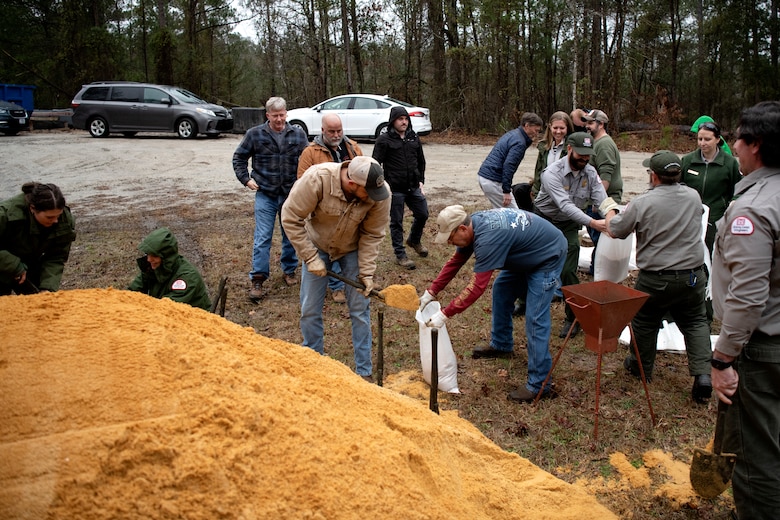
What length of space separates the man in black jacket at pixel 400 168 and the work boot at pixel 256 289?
1.80 metres

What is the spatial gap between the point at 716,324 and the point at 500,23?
17.5 m

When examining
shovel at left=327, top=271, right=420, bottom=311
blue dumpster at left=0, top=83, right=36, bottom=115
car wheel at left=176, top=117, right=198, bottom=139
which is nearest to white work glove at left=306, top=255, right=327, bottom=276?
shovel at left=327, top=271, right=420, bottom=311

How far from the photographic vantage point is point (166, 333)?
103 inches

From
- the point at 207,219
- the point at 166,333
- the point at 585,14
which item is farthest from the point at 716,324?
the point at 585,14

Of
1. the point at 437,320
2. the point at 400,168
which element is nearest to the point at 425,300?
the point at 437,320

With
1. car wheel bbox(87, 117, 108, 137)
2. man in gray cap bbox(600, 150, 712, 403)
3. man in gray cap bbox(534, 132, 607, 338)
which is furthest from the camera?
car wheel bbox(87, 117, 108, 137)

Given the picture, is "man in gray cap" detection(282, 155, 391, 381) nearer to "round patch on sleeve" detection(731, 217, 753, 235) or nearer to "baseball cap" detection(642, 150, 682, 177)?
"baseball cap" detection(642, 150, 682, 177)

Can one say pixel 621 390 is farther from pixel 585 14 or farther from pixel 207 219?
pixel 585 14

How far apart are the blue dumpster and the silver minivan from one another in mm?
5622

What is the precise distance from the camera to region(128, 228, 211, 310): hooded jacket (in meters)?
4.31

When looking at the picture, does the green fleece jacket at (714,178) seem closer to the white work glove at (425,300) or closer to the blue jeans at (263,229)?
the white work glove at (425,300)

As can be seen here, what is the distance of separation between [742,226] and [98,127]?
19.5 metres

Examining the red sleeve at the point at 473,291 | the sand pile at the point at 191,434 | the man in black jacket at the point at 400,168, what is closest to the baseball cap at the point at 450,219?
A: the red sleeve at the point at 473,291

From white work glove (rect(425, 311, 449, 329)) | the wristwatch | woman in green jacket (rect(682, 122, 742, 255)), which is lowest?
white work glove (rect(425, 311, 449, 329))
